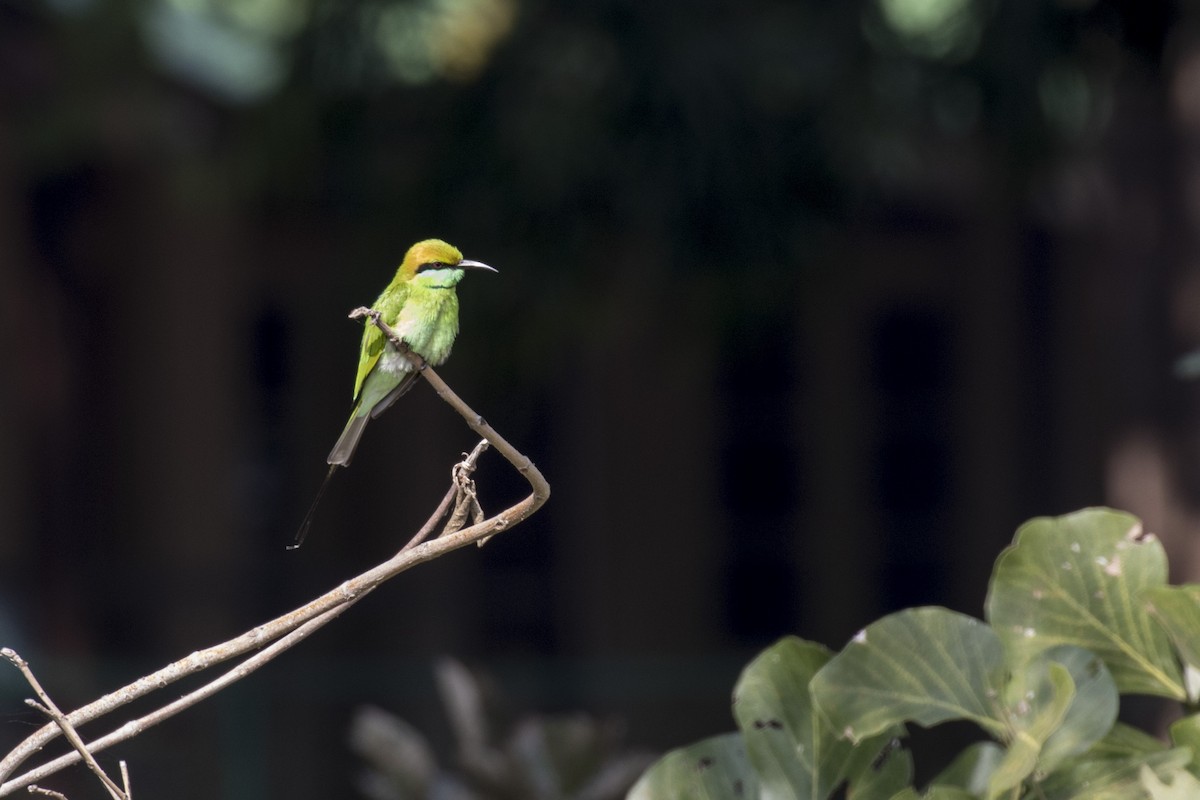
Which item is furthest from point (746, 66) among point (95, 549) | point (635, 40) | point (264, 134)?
point (95, 549)

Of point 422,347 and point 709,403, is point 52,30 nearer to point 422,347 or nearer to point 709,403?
point 709,403

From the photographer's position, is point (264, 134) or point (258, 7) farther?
point (258, 7)

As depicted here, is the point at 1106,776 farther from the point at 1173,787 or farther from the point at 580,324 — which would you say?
the point at 580,324

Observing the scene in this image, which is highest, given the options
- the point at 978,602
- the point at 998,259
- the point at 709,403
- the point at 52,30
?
the point at 52,30

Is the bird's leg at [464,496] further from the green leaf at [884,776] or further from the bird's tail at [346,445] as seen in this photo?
the green leaf at [884,776]

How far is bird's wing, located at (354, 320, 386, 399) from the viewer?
4.02 ft

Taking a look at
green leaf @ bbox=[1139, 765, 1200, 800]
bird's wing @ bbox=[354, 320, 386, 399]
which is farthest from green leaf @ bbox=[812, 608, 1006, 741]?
bird's wing @ bbox=[354, 320, 386, 399]

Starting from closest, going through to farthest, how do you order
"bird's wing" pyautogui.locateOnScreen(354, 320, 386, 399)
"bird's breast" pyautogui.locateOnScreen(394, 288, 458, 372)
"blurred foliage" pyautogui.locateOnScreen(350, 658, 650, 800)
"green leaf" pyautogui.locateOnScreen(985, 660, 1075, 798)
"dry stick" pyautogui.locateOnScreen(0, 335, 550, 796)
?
"dry stick" pyautogui.locateOnScreen(0, 335, 550, 796), "green leaf" pyautogui.locateOnScreen(985, 660, 1075, 798), "bird's breast" pyautogui.locateOnScreen(394, 288, 458, 372), "bird's wing" pyautogui.locateOnScreen(354, 320, 386, 399), "blurred foliage" pyautogui.locateOnScreen(350, 658, 650, 800)

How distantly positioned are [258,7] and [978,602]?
3.79m

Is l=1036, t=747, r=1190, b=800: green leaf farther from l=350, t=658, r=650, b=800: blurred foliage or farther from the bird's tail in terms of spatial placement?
l=350, t=658, r=650, b=800: blurred foliage

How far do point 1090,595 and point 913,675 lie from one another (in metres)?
0.12

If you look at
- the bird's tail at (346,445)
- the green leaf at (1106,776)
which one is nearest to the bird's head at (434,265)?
the bird's tail at (346,445)

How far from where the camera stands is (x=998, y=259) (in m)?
6.82

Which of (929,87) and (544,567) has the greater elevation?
(929,87)
